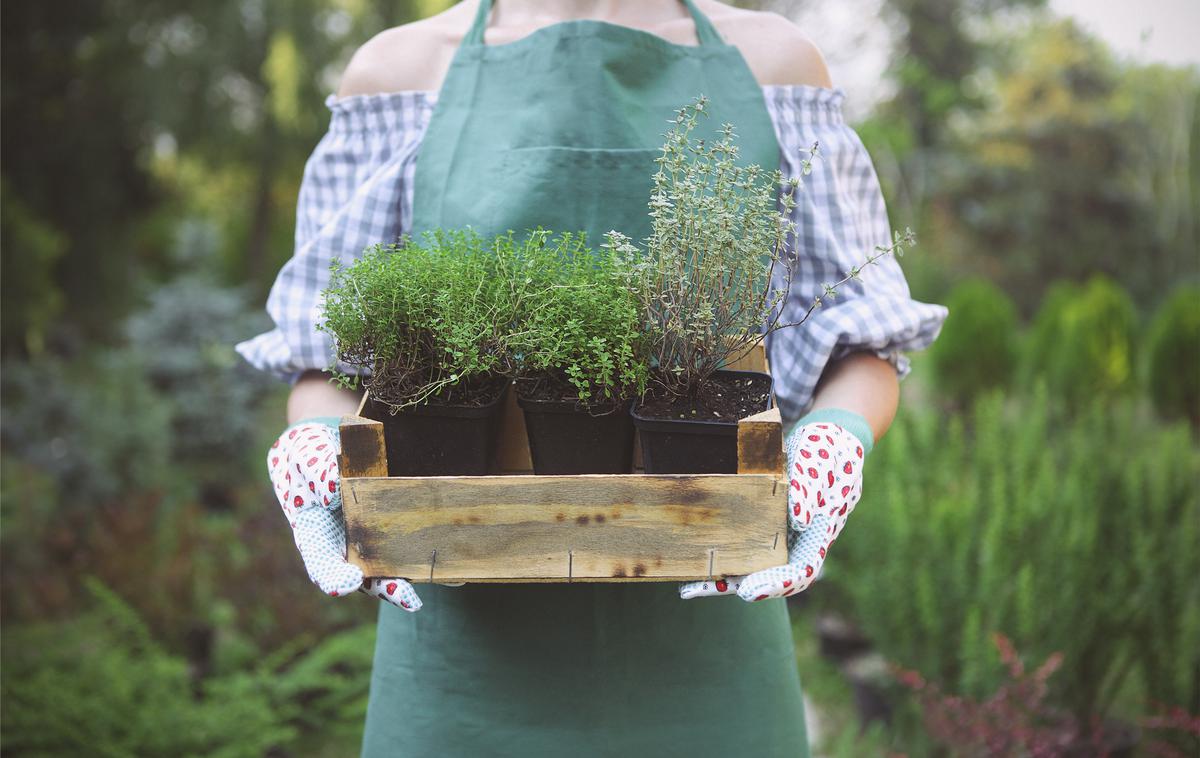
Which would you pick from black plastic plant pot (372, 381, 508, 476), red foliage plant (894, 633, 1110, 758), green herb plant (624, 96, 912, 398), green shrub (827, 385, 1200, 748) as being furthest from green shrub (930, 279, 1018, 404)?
black plastic plant pot (372, 381, 508, 476)

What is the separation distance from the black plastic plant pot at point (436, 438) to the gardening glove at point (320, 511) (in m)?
0.06

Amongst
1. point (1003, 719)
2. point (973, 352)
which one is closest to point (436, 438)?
point (1003, 719)

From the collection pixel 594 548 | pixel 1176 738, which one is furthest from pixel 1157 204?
pixel 594 548

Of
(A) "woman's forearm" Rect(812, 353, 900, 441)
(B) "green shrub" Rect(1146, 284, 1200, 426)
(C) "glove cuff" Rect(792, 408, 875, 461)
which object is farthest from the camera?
(B) "green shrub" Rect(1146, 284, 1200, 426)

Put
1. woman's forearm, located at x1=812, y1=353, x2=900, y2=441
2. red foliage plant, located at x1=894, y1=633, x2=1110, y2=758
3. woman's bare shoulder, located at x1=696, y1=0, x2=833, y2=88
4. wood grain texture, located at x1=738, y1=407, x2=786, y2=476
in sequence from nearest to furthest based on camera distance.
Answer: wood grain texture, located at x1=738, y1=407, x2=786, y2=476
woman's forearm, located at x1=812, y1=353, x2=900, y2=441
woman's bare shoulder, located at x1=696, y1=0, x2=833, y2=88
red foliage plant, located at x1=894, y1=633, x2=1110, y2=758

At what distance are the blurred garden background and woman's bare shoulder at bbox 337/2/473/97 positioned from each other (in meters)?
1.62

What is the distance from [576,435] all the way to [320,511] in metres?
0.28

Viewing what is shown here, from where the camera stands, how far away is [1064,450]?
11.4 ft

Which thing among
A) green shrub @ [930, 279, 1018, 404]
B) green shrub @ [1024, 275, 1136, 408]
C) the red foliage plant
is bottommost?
green shrub @ [930, 279, 1018, 404]

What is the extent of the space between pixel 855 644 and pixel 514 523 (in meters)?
3.10

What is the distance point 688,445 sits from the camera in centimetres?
107

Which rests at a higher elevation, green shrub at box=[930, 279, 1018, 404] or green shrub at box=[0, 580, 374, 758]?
green shrub at box=[0, 580, 374, 758]

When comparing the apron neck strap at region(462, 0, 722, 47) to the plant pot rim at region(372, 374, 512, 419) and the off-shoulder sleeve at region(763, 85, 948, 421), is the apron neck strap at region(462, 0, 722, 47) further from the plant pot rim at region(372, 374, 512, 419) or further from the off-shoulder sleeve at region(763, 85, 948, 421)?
the plant pot rim at region(372, 374, 512, 419)

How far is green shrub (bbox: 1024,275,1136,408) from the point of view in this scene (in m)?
5.78
